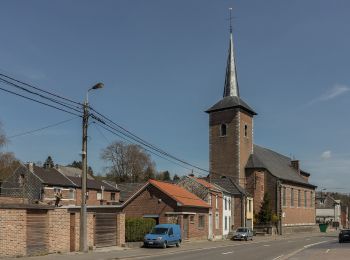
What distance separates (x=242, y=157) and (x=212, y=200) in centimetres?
2059

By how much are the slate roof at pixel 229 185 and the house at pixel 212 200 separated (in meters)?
6.35

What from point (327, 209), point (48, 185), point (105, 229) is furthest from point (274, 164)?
point (327, 209)

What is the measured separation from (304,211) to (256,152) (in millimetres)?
15962

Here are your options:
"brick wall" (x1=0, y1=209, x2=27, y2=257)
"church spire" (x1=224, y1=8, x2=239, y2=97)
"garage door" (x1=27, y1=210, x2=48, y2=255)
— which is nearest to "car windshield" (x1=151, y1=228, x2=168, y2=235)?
"garage door" (x1=27, y1=210, x2=48, y2=255)

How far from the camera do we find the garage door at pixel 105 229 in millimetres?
32094

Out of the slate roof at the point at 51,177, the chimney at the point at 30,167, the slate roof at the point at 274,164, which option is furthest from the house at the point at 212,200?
the chimney at the point at 30,167

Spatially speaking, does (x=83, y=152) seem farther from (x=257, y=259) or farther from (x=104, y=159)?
(x=104, y=159)

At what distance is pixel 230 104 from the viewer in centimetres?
7494

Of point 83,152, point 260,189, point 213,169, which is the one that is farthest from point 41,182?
point 83,152

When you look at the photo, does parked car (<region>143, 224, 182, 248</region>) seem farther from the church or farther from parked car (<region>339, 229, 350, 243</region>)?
the church

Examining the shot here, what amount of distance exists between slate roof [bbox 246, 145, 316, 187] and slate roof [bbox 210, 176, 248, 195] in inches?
292

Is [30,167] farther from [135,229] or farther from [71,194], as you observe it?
[135,229]

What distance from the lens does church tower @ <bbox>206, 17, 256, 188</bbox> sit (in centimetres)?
7325

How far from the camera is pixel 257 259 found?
86.8 ft
